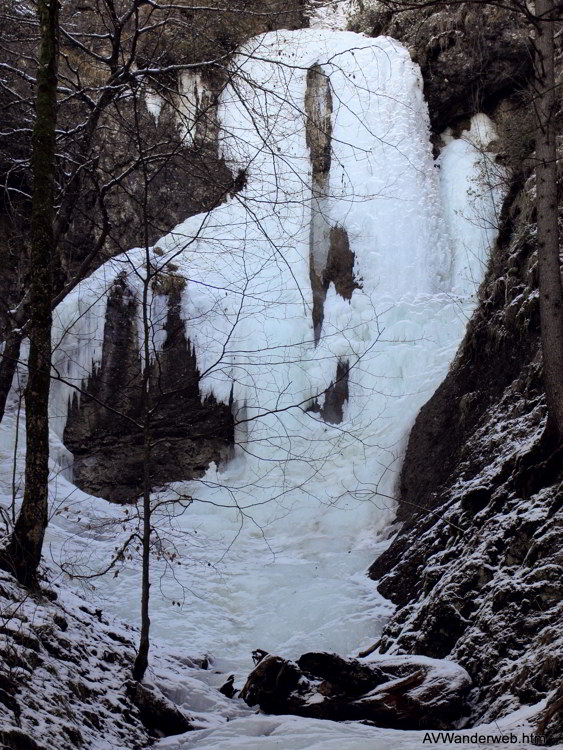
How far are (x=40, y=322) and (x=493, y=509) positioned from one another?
12.6 feet

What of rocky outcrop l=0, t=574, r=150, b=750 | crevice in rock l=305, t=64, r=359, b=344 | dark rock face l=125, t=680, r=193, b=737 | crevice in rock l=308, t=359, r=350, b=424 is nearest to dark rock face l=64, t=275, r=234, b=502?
crevice in rock l=308, t=359, r=350, b=424

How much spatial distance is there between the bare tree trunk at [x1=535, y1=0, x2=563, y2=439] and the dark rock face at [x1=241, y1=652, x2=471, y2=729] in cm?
198

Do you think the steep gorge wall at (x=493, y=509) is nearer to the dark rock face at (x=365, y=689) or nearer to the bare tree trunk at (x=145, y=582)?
the dark rock face at (x=365, y=689)

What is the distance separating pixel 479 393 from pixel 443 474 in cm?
98

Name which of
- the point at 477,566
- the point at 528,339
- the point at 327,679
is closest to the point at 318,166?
the point at 528,339

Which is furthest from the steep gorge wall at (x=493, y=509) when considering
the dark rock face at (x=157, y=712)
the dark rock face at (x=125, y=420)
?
the dark rock face at (x=125, y=420)

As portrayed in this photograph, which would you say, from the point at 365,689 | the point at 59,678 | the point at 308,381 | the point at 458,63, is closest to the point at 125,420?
the point at 308,381

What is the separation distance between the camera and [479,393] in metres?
8.13

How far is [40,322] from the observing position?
4629mm

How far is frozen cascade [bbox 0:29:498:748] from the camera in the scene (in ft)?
26.1

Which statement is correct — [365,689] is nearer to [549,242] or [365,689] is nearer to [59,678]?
[59,678]

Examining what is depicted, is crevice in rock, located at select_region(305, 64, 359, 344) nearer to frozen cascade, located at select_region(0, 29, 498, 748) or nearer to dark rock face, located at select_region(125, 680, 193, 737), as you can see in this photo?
frozen cascade, located at select_region(0, 29, 498, 748)

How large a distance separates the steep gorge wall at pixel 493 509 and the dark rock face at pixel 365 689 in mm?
224

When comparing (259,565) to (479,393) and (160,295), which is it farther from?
(160,295)
